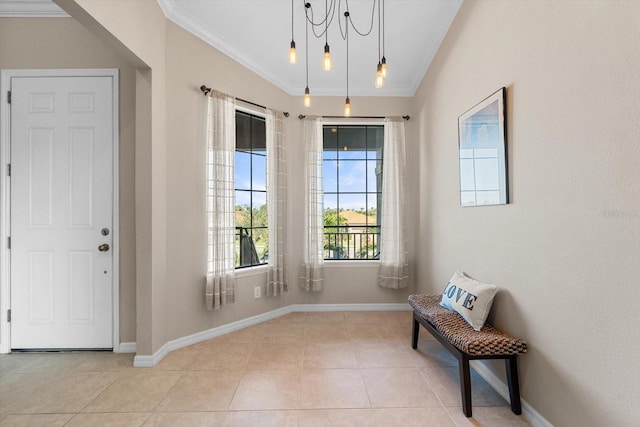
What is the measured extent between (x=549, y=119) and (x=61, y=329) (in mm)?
4091

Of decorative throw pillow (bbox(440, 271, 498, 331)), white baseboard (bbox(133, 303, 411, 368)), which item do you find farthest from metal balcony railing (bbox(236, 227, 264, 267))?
decorative throw pillow (bbox(440, 271, 498, 331))

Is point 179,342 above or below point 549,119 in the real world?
below

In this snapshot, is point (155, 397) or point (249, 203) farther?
point (249, 203)

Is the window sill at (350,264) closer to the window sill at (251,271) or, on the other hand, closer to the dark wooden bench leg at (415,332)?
the window sill at (251,271)

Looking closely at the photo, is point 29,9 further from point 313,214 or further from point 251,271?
point 313,214

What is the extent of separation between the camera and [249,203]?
3.39m

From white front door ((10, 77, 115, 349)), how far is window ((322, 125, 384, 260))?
246cm

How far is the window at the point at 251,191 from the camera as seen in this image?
3309 millimetres

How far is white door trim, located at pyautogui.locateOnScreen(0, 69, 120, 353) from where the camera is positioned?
2508 mm

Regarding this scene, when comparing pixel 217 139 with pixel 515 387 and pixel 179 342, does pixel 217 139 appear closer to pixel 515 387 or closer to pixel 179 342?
pixel 179 342

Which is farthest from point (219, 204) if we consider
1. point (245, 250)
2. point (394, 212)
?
point (394, 212)

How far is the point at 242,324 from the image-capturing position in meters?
3.18

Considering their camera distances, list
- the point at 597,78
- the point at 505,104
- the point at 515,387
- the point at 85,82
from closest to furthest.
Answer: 1. the point at 597,78
2. the point at 515,387
3. the point at 505,104
4. the point at 85,82

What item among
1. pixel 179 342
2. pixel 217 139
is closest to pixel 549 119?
pixel 217 139
